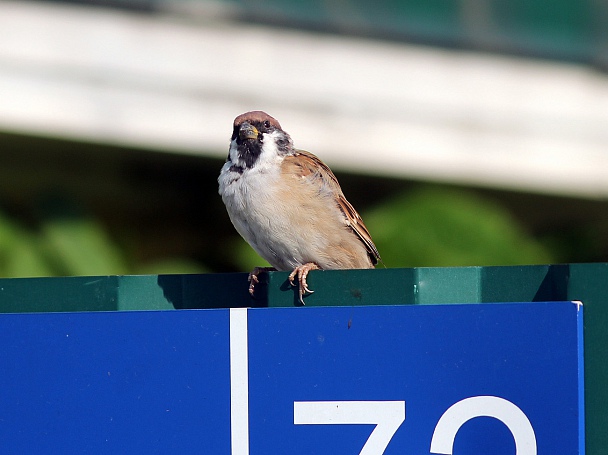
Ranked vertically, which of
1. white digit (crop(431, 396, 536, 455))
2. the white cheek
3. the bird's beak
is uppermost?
the bird's beak

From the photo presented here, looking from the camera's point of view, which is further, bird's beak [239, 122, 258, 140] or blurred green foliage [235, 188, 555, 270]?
blurred green foliage [235, 188, 555, 270]

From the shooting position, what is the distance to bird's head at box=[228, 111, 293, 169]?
3102 mm

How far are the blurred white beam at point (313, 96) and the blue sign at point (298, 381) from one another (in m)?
4.14

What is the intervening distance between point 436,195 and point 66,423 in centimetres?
460

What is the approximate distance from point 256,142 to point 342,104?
314 centimetres

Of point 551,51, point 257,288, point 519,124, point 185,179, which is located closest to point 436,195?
point 519,124

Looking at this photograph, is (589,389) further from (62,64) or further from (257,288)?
(62,64)

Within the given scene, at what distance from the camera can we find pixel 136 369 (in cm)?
194

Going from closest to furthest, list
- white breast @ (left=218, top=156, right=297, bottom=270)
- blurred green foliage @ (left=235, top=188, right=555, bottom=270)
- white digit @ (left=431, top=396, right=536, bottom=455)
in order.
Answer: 1. white digit @ (left=431, top=396, right=536, bottom=455)
2. white breast @ (left=218, top=156, right=297, bottom=270)
3. blurred green foliage @ (left=235, top=188, right=555, bottom=270)

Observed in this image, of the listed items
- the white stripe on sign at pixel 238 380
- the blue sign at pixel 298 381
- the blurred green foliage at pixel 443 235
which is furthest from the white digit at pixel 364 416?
the blurred green foliage at pixel 443 235

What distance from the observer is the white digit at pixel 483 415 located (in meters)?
1.73

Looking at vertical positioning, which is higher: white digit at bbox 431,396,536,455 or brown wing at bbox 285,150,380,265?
brown wing at bbox 285,150,380,265

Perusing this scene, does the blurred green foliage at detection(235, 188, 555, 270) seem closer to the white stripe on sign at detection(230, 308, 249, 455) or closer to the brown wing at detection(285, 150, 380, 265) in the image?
the brown wing at detection(285, 150, 380, 265)

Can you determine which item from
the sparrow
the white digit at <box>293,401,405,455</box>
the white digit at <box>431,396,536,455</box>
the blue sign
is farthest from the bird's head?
the white digit at <box>431,396,536,455</box>
